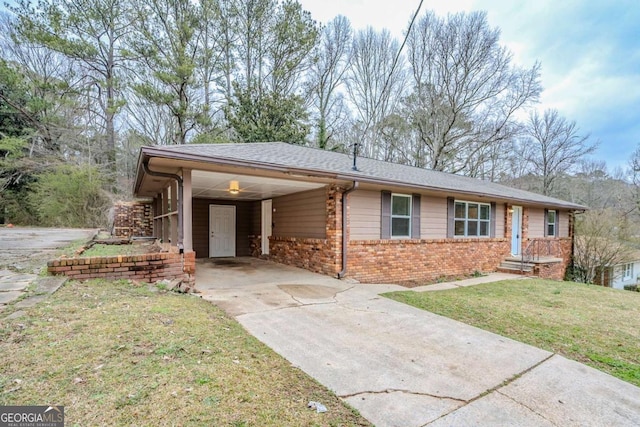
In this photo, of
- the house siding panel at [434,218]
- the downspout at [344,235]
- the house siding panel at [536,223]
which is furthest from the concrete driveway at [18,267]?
the house siding panel at [536,223]

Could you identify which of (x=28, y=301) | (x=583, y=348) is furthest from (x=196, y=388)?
(x=583, y=348)

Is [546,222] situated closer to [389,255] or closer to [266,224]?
[389,255]

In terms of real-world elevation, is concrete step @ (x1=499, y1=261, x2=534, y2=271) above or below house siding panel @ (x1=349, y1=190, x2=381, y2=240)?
below

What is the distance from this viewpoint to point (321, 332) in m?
3.66

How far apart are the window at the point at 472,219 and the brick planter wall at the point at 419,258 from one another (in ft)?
1.01

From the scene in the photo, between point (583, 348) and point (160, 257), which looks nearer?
point (583, 348)

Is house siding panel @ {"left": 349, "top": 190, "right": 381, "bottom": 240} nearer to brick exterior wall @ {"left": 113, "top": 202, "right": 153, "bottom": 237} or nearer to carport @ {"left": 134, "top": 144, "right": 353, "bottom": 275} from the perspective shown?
carport @ {"left": 134, "top": 144, "right": 353, "bottom": 275}

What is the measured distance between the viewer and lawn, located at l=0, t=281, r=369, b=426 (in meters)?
1.89

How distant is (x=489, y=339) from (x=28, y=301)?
17.7 feet

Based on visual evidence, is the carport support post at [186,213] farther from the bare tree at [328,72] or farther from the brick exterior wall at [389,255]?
the bare tree at [328,72]

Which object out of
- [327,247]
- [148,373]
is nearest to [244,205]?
[327,247]

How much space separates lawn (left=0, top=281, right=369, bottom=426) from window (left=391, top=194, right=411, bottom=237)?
19.1ft

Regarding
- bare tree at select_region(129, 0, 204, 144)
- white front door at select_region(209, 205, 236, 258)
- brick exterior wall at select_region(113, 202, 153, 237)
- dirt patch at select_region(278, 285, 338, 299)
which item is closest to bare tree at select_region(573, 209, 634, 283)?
dirt patch at select_region(278, 285, 338, 299)

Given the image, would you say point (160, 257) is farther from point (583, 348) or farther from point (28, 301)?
point (583, 348)
